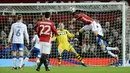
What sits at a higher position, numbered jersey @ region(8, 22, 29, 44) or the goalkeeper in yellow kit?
numbered jersey @ region(8, 22, 29, 44)

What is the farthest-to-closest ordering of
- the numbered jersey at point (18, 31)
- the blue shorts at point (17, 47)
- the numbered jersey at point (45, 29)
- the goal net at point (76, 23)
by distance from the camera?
the goal net at point (76, 23), the blue shorts at point (17, 47), the numbered jersey at point (18, 31), the numbered jersey at point (45, 29)

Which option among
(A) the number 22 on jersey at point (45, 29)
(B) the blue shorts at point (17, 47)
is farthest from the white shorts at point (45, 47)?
(B) the blue shorts at point (17, 47)

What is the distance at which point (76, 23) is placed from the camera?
26094mm

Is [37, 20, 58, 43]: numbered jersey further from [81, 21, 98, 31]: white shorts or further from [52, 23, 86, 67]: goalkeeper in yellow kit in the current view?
[81, 21, 98, 31]: white shorts

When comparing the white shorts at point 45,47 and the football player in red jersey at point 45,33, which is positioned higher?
the football player in red jersey at point 45,33

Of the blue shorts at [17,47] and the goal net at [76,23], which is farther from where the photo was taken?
the goal net at [76,23]

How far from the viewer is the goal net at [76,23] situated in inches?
994

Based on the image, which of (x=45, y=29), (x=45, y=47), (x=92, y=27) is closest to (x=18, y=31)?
(x=45, y=29)

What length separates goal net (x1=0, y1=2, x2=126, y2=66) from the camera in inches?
994

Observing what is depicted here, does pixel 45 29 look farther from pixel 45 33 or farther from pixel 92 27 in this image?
pixel 92 27

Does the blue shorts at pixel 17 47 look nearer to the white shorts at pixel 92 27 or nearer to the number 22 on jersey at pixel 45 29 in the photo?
the number 22 on jersey at pixel 45 29

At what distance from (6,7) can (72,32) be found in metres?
3.49

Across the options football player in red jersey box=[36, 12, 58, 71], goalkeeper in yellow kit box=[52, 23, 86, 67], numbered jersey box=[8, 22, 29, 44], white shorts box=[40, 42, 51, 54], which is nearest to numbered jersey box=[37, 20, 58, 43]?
football player in red jersey box=[36, 12, 58, 71]

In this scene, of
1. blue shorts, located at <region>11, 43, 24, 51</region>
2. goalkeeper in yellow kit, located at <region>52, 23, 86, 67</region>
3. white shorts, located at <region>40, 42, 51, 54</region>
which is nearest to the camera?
white shorts, located at <region>40, 42, 51, 54</region>
